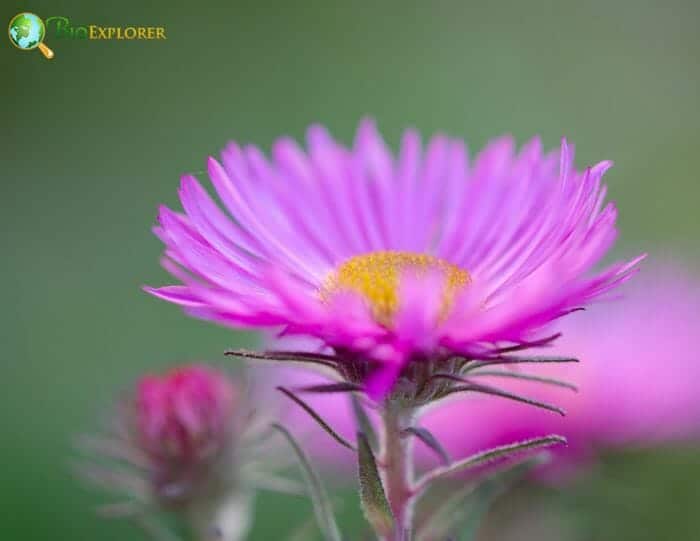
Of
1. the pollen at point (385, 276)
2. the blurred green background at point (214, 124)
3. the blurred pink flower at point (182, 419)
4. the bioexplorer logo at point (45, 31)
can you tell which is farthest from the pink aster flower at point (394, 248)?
the blurred green background at point (214, 124)

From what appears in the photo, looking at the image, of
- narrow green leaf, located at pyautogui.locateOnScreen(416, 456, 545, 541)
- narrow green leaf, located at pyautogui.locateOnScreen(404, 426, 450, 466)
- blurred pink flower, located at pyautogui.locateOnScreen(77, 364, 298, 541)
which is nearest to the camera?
narrow green leaf, located at pyautogui.locateOnScreen(404, 426, 450, 466)

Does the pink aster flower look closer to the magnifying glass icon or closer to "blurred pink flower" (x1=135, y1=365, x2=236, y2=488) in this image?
"blurred pink flower" (x1=135, y1=365, x2=236, y2=488)

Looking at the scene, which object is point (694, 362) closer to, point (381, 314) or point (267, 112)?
point (381, 314)

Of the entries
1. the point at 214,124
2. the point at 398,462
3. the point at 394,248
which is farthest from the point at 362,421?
the point at 214,124

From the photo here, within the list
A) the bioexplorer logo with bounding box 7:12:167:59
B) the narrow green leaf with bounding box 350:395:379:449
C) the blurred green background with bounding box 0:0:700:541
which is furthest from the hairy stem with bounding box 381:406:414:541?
the blurred green background with bounding box 0:0:700:541

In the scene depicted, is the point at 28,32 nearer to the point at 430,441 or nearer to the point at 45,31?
the point at 45,31

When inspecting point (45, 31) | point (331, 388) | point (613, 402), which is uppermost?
point (45, 31)
